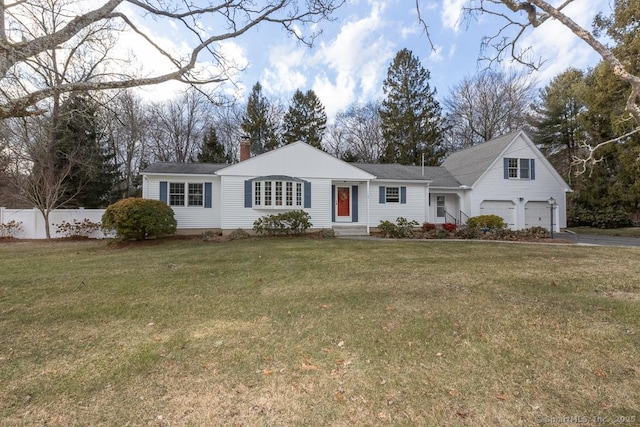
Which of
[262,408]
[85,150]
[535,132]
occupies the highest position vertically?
[535,132]

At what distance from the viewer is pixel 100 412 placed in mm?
2346

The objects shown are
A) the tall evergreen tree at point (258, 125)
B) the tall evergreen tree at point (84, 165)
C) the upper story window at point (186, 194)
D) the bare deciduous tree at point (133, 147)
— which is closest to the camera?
the upper story window at point (186, 194)

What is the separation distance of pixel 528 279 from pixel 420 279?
2157 mm

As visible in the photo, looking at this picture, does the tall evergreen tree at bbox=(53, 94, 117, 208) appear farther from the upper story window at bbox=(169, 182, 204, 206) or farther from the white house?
the white house

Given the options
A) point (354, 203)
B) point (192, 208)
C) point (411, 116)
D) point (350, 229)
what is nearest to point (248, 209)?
point (192, 208)

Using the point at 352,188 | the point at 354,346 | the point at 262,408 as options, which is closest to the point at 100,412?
the point at 262,408

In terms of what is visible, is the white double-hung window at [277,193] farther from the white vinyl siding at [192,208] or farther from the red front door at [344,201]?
the red front door at [344,201]

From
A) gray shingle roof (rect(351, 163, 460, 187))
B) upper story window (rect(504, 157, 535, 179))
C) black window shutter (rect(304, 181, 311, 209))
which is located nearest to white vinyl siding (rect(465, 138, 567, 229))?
upper story window (rect(504, 157, 535, 179))

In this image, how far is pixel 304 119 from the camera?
32.2 m

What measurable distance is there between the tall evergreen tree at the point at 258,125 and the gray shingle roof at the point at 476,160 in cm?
1757

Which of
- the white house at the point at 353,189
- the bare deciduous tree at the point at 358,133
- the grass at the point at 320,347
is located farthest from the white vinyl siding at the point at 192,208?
the bare deciduous tree at the point at 358,133

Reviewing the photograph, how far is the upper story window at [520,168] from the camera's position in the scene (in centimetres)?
1834

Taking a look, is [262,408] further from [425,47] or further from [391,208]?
[391,208]

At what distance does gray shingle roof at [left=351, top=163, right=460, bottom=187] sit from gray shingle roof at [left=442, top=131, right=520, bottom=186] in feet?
1.98
